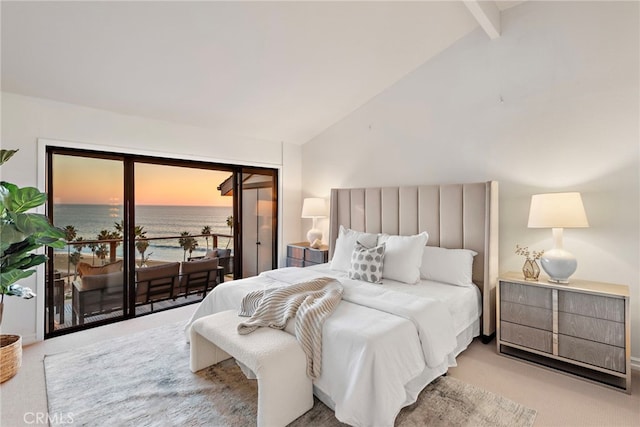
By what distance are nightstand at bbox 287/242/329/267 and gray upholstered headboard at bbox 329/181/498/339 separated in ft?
0.61

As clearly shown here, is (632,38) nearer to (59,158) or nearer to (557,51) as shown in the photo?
(557,51)

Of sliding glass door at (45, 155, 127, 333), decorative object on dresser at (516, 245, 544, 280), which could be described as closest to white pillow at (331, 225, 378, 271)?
decorative object on dresser at (516, 245, 544, 280)

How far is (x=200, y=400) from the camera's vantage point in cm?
212

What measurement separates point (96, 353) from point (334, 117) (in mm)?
3902

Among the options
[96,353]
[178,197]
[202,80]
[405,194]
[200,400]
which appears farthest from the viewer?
[178,197]

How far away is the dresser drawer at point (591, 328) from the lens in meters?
2.27

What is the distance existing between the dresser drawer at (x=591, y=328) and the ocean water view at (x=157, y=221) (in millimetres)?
3905

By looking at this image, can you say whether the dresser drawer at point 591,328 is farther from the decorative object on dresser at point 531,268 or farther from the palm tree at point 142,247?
the palm tree at point 142,247

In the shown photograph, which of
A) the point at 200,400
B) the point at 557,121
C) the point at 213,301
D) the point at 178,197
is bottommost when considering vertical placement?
the point at 200,400

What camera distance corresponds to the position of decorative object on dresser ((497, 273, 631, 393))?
227 cm

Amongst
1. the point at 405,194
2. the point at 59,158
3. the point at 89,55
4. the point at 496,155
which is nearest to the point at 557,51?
the point at 496,155

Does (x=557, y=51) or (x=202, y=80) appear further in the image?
(x=202, y=80)

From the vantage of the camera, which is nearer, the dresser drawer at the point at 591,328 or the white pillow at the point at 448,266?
the dresser drawer at the point at 591,328

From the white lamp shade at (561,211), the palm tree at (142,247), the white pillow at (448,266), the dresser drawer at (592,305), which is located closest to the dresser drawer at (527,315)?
the dresser drawer at (592,305)
